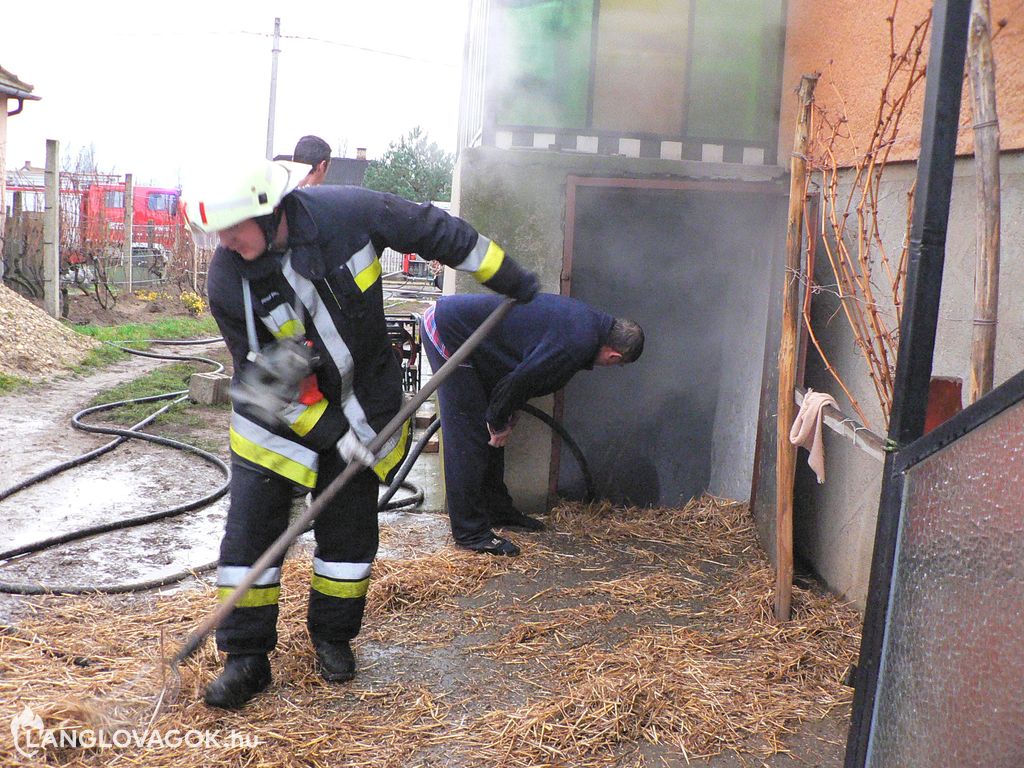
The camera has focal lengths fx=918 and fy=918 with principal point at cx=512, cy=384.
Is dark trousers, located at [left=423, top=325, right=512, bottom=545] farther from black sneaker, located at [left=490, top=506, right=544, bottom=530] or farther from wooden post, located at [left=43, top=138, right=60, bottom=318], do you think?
wooden post, located at [left=43, top=138, right=60, bottom=318]

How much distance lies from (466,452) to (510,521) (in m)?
0.68

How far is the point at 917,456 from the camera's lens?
2020mm

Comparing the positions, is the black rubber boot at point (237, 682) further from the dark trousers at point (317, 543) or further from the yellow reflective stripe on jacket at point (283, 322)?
the yellow reflective stripe on jacket at point (283, 322)

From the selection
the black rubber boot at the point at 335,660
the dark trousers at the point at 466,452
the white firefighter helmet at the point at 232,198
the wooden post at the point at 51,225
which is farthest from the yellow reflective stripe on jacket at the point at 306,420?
the wooden post at the point at 51,225

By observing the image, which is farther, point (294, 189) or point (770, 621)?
point (770, 621)

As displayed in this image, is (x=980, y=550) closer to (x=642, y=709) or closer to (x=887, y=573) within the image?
(x=887, y=573)

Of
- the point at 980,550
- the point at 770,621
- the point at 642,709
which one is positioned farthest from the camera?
the point at 770,621

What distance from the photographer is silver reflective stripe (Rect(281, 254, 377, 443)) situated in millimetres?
3230

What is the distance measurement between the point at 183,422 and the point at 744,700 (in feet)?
19.9

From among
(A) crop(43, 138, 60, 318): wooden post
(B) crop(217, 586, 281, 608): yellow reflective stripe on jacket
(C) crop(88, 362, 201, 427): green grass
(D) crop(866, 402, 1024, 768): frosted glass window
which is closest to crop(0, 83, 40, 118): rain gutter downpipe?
(A) crop(43, 138, 60, 318): wooden post

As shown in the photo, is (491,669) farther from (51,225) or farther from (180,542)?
(51,225)

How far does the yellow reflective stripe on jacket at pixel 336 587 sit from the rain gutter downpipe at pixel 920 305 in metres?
1.94

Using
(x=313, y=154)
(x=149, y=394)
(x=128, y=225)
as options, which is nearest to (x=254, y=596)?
(x=313, y=154)

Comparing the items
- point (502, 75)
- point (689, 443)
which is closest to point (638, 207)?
point (502, 75)
